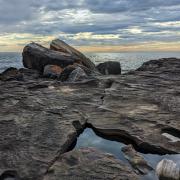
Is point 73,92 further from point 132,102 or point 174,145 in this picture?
point 174,145

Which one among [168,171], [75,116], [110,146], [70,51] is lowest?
[110,146]

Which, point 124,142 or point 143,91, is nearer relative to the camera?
point 124,142

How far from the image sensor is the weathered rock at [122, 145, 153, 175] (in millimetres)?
10705

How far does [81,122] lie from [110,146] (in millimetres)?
2006

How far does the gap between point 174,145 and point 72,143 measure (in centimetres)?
354

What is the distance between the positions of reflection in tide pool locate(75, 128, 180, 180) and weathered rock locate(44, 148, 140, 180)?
0.75 m

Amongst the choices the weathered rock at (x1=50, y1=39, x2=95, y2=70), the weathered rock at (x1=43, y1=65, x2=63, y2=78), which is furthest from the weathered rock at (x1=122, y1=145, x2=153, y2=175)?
the weathered rock at (x1=50, y1=39, x2=95, y2=70)

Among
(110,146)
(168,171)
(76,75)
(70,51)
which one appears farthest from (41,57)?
(168,171)

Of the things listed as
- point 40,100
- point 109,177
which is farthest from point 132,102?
point 109,177

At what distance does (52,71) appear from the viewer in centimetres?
3106

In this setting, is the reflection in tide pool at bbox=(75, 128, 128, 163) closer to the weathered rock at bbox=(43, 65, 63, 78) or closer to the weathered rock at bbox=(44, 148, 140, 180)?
the weathered rock at bbox=(44, 148, 140, 180)

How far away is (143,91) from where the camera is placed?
18312 mm

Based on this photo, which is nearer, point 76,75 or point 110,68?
point 76,75

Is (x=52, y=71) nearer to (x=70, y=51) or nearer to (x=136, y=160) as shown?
(x=70, y=51)
